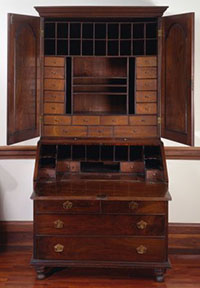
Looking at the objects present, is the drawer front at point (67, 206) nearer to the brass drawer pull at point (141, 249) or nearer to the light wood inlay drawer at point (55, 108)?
the brass drawer pull at point (141, 249)

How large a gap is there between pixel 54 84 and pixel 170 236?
3.82 ft

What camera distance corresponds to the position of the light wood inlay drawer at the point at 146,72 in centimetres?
240

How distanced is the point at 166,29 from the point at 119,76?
41 centimetres

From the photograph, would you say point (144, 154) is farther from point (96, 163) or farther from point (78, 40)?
point (78, 40)

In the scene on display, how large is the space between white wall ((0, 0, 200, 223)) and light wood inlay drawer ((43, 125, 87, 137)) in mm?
305

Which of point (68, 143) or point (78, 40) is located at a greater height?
point (78, 40)

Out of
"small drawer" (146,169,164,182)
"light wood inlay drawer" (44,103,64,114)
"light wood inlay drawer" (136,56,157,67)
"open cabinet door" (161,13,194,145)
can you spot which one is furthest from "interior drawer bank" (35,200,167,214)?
"light wood inlay drawer" (136,56,157,67)

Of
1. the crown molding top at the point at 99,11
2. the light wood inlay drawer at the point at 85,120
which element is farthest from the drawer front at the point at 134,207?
the crown molding top at the point at 99,11

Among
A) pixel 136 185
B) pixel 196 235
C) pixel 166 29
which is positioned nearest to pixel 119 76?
pixel 166 29

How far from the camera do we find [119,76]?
2.58 meters

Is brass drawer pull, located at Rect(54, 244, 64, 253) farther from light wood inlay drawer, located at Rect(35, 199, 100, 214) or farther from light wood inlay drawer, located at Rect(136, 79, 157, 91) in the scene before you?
light wood inlay drawer, located at Rect(136, 79, 157, 91)

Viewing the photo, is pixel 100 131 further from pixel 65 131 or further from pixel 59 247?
pixel 59 247

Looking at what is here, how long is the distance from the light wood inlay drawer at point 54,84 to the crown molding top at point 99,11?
0.35 m

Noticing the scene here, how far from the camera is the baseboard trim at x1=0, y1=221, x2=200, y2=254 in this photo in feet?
8.82
